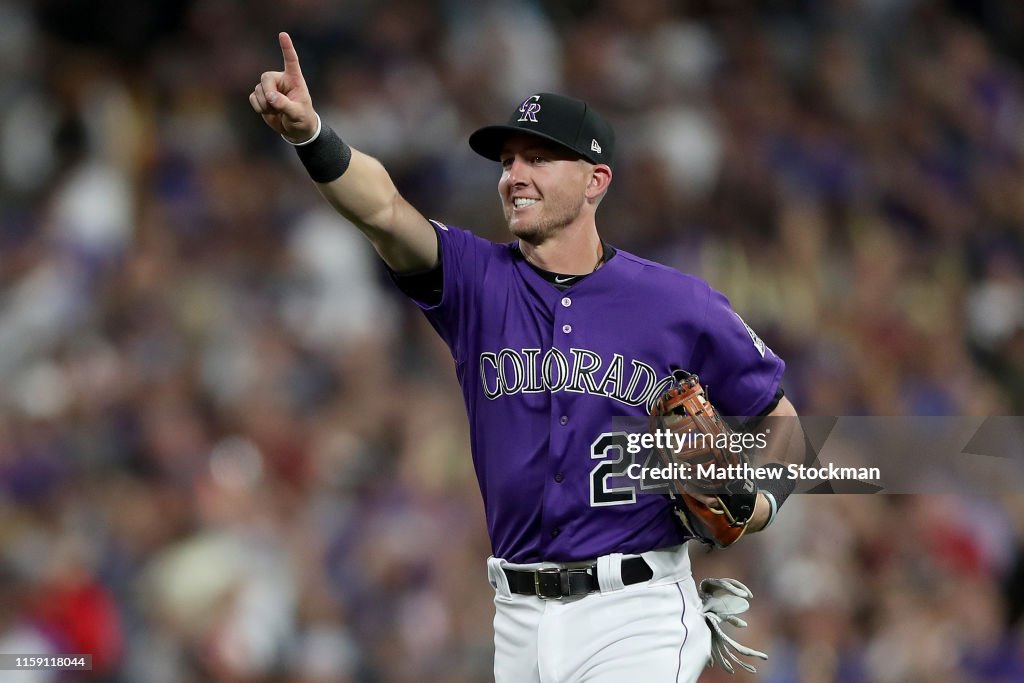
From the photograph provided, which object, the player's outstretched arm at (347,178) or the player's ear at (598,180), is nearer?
the player's outstretched arm at (347,178)

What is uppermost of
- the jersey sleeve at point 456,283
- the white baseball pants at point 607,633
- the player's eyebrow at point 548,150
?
the player's eyebrow at point 548,150

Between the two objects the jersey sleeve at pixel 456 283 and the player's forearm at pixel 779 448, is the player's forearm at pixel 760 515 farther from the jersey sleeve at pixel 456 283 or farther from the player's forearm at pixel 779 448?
the jersey sleeve at pixel 456 283

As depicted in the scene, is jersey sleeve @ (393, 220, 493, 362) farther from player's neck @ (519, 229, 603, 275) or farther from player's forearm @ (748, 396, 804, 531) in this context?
player's forearm @ (748, 396, 804, 531)

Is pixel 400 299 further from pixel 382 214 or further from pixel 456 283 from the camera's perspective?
pixel 382 214

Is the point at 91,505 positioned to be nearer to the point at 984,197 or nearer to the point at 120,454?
Answer: the point at 120,454

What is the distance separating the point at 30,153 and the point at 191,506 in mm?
2750

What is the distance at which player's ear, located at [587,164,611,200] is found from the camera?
3713 millimetres

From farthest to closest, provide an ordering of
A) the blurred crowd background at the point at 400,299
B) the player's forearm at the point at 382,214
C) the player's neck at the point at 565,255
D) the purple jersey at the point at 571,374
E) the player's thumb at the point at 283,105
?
the blurred crowd background at the point at 400,299, the player's neck at the point at 565,255, the purple jersey at the point at 571,374, the player's forearm at the point at 382,214, the player's thumb at the point at 283,105

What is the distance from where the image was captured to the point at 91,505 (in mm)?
6266

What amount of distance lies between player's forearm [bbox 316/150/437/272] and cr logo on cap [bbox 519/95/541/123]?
0.38 meters

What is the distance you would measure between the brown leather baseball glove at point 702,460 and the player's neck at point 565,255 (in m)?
0.42

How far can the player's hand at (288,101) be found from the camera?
321 cm

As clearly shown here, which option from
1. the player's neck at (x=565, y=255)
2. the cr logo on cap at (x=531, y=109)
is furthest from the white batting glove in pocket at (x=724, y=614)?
the cr logo on cap at (x=531, y=109)

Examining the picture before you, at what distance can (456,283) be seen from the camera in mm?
3568
